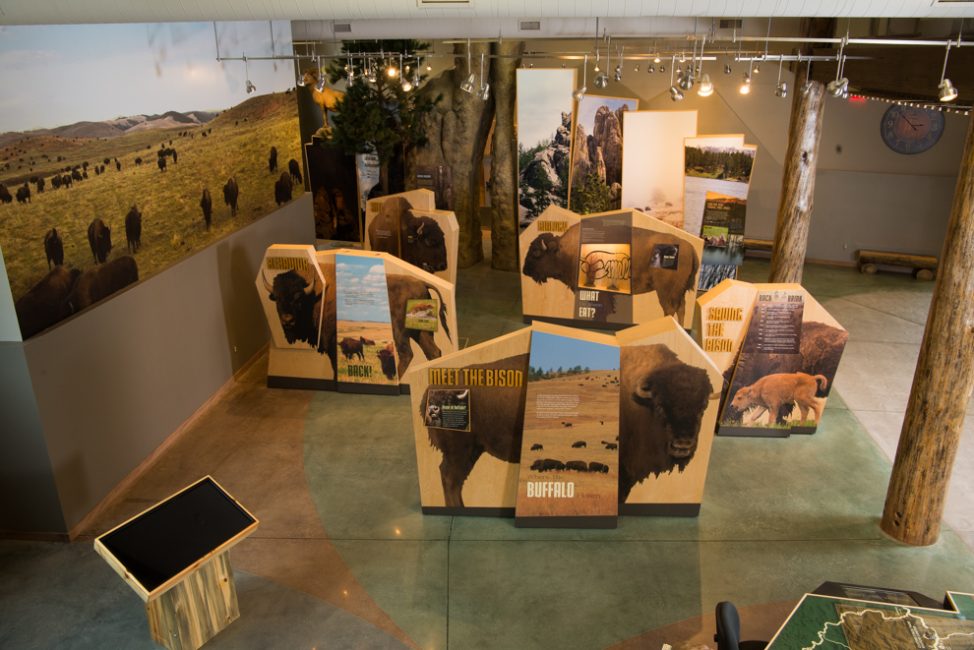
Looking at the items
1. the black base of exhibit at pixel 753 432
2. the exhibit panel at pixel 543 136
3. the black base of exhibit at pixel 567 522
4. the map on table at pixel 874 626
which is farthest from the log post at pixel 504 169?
the map on table at pixel 874 626

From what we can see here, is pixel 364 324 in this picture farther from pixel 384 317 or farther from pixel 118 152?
pixel 118 152

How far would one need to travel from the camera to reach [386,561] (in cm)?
529

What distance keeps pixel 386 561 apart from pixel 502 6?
12.7 feet

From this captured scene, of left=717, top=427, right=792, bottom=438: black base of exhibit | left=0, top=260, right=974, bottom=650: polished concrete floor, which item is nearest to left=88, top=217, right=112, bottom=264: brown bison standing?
left=0, top=260, right=974, bottom=650: polished concrete floor

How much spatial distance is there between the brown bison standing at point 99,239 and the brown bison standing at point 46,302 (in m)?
0.27

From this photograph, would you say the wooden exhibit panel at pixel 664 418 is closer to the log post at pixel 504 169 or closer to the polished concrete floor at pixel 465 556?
the polished concrete floor at pixel 465 556

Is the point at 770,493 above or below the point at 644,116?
below

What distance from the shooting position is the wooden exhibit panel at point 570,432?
5.16 metres

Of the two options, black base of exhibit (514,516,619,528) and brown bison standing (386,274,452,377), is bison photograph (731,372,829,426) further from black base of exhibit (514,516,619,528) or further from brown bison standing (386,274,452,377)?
brown bison standing (386,274,452,377)

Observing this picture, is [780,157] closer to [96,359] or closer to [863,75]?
[863,75]

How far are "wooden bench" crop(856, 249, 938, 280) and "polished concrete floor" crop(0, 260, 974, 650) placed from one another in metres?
5.66

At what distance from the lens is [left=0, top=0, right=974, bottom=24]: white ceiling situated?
15.3 feet

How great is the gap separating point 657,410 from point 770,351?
188 centimetres

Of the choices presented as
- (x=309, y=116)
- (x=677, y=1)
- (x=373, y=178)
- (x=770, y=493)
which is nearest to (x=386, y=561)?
(x=770, y=493)
